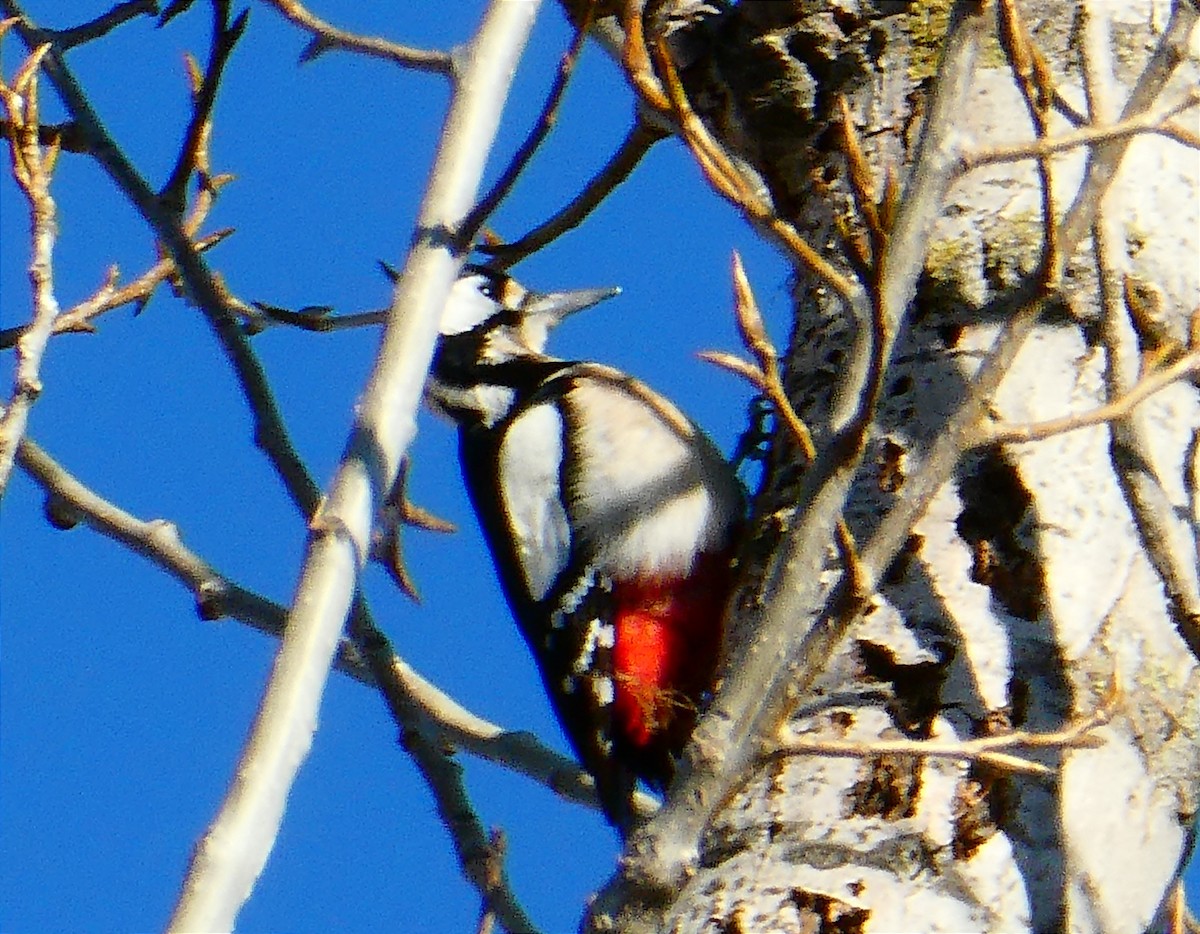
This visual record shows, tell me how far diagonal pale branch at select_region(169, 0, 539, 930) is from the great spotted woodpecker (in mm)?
1562

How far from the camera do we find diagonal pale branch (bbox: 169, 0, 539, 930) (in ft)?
4.18

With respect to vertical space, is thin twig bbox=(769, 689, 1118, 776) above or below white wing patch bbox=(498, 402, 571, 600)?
below

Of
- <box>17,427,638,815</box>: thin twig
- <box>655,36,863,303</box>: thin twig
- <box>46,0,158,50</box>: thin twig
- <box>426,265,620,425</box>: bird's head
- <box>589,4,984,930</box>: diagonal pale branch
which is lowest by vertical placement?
<box>589,4,984,930</box>: diagonal pale branch

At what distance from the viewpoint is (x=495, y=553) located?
3.76m

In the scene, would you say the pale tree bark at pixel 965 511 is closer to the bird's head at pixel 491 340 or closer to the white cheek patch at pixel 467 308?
the bird's head at pixel 491 340

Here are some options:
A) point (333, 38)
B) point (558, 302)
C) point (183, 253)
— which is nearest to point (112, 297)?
point (183, 253)

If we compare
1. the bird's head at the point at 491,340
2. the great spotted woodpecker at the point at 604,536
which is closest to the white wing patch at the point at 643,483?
the great spotted woodpecker at the point at 604,536

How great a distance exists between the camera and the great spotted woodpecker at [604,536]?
3.36 metres

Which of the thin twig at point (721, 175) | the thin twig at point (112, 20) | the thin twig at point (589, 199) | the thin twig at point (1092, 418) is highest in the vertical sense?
the thin twig at point (112, 20)

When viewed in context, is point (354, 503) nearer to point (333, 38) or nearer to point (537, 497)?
point (333, 38)

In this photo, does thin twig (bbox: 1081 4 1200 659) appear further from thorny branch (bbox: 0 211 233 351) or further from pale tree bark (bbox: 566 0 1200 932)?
thorny branch (bbox: 0 211 233 351)

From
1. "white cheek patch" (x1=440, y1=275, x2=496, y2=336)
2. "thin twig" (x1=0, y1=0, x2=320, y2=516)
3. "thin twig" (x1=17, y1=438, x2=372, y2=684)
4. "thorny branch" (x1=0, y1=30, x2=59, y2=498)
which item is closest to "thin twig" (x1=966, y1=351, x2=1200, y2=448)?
"thorny branch" (x1=0, y1=30, x2=59, y2=498)

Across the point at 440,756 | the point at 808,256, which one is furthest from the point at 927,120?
the point at 440,756

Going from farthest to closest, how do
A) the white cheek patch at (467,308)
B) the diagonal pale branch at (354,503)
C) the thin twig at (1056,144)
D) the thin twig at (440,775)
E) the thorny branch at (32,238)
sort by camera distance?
1. the white cheek patch at (467,308)
2. the thin twig at (440,775)
3. the thorny branch at (32,238)
4. the thin twig at (1056,144)
5. the diagonal pale branch at (354,503)
